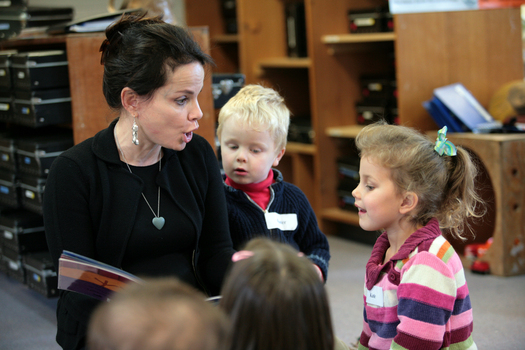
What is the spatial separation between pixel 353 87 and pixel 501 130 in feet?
3.60

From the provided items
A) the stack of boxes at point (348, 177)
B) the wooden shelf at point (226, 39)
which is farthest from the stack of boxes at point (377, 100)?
the wooden shelf at point (226, 39)

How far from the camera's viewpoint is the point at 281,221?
1638 millimetres

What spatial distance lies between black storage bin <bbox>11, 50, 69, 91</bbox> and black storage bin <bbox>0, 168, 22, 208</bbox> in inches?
20.9

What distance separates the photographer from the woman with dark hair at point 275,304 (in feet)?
2.39

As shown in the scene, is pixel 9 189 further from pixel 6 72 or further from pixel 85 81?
pixel 85 81

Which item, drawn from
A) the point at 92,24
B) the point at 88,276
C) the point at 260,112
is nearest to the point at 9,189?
the point at 92,24

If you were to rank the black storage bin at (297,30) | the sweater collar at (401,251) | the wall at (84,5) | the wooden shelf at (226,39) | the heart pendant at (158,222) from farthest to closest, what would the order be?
the wooden shelf at (226,39), the wall at (84,5), the black storage bin at (297,30), the heart pendant at (158,222), the sweater collar at (401,251)

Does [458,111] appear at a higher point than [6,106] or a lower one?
lower

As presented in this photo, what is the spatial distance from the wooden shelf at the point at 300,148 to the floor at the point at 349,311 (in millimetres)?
871

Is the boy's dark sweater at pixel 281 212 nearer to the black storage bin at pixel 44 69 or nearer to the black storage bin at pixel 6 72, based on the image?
the black storage bin at pixel 44 69

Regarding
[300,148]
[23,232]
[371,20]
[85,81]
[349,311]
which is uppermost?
[371,20]

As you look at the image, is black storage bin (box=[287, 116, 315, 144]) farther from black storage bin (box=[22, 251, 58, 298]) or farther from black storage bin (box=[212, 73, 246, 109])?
black storage bin (box=[22, 251, 58, 298])

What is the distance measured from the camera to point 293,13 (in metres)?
3.96

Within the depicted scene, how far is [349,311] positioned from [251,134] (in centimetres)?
115
